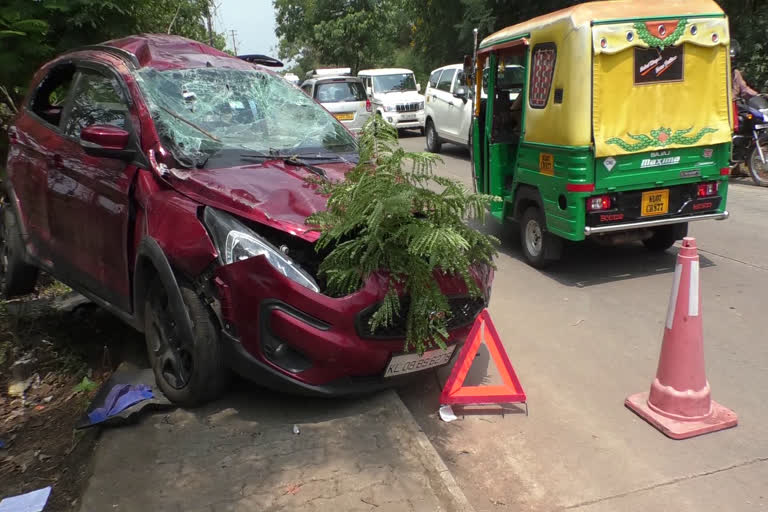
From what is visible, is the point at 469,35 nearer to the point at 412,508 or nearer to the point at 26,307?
the point at 26,307

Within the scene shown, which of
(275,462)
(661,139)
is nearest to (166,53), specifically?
(275,462)

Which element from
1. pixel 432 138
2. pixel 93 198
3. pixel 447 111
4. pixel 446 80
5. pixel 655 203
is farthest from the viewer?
pixel 432 138

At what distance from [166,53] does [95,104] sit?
1.95ft

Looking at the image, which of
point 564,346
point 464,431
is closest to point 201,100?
point 464,431

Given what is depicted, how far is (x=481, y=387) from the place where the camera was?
12.9 feet

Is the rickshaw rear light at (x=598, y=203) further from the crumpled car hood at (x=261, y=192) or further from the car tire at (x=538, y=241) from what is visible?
the crumpled car hood at (x=261, y=192)

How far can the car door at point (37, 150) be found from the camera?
4.84m

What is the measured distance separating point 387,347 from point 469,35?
19.0m

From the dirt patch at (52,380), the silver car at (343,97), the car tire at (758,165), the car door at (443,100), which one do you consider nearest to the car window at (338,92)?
the silver car at (343,97)

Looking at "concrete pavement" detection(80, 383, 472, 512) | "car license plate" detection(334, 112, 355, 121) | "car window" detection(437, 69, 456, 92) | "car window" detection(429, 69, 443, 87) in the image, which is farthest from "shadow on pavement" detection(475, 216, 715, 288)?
"car license plate" detection(334, 112, 355, 121)

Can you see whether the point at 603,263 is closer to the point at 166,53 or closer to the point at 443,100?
the point at 166,53

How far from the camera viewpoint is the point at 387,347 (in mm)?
3447

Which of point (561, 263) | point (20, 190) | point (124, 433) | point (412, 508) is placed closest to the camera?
point (412, 508)

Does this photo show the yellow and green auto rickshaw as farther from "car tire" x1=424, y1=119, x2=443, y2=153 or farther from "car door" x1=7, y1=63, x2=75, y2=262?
"car tire" x1=424, y1=119, x2=443, y2=153
